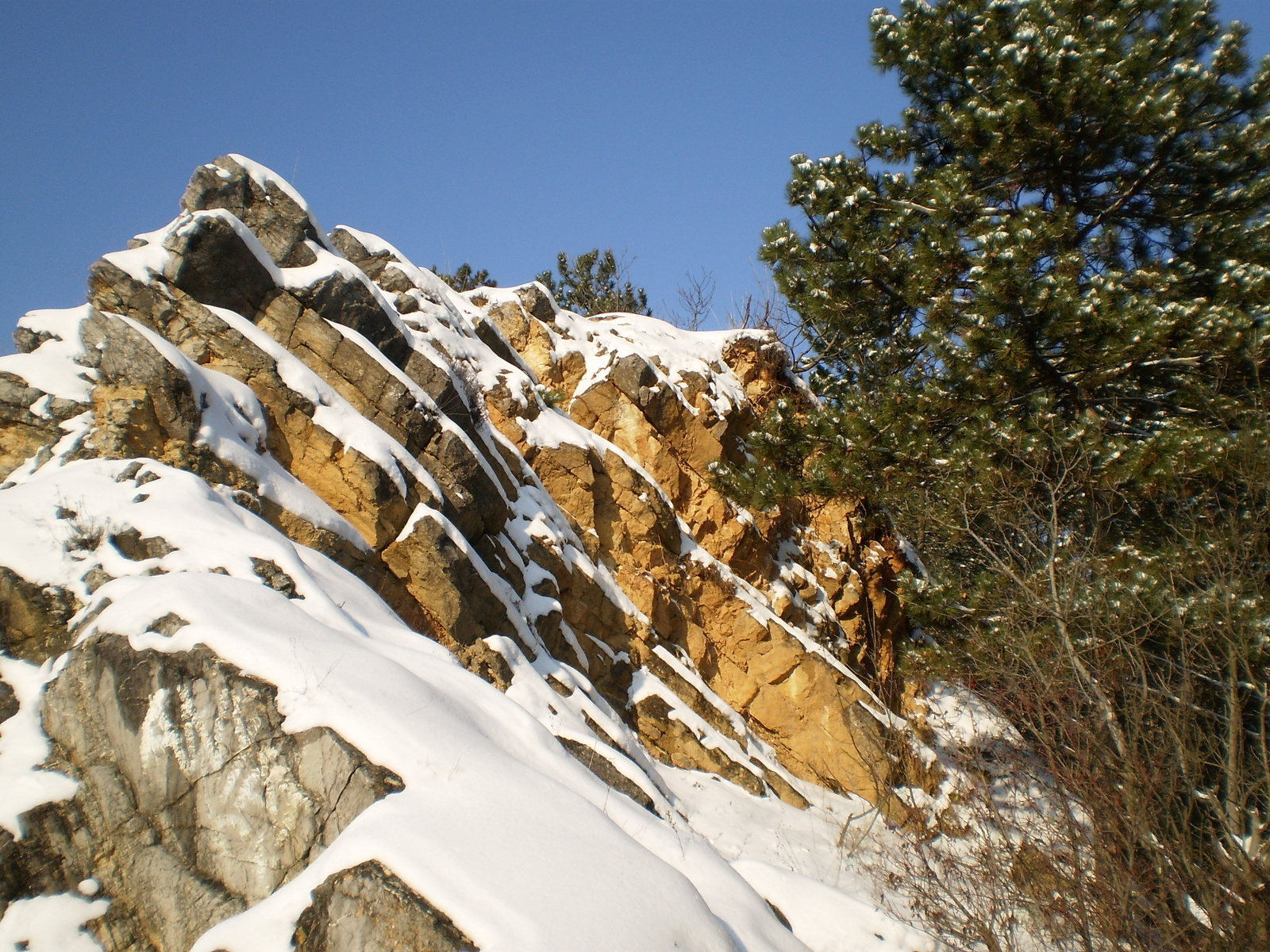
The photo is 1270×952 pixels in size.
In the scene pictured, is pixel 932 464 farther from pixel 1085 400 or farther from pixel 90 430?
pixel 90 430

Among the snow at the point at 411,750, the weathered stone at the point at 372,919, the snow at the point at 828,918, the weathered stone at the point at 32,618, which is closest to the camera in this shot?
the weathered stone at the point at 372,919

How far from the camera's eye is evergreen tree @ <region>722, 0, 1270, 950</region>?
6.02 meters

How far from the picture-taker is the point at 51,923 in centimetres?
326

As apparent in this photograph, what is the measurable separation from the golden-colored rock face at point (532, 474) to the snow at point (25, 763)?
2.27 metres

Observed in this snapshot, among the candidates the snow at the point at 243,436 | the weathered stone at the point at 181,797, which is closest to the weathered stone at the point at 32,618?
the weathered stone at the point at 181,797

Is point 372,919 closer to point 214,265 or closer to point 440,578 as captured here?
point 440,578

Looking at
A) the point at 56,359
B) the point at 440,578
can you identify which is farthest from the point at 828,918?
the point at 56,359

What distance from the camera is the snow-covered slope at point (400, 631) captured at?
3227 millimetres

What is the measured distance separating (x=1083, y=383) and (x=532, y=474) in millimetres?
6652

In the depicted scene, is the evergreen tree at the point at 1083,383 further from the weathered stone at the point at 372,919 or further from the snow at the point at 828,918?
the weathered stone at the point at 372,919

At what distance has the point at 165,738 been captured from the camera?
3516 mm

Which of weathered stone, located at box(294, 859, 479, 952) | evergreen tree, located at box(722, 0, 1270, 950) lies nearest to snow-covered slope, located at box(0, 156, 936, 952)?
weathered stone, located at box(294, 859, 479, 952)

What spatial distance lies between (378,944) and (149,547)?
3151 millimetres

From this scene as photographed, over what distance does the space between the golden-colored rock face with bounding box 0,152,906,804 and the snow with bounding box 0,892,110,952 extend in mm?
3204
